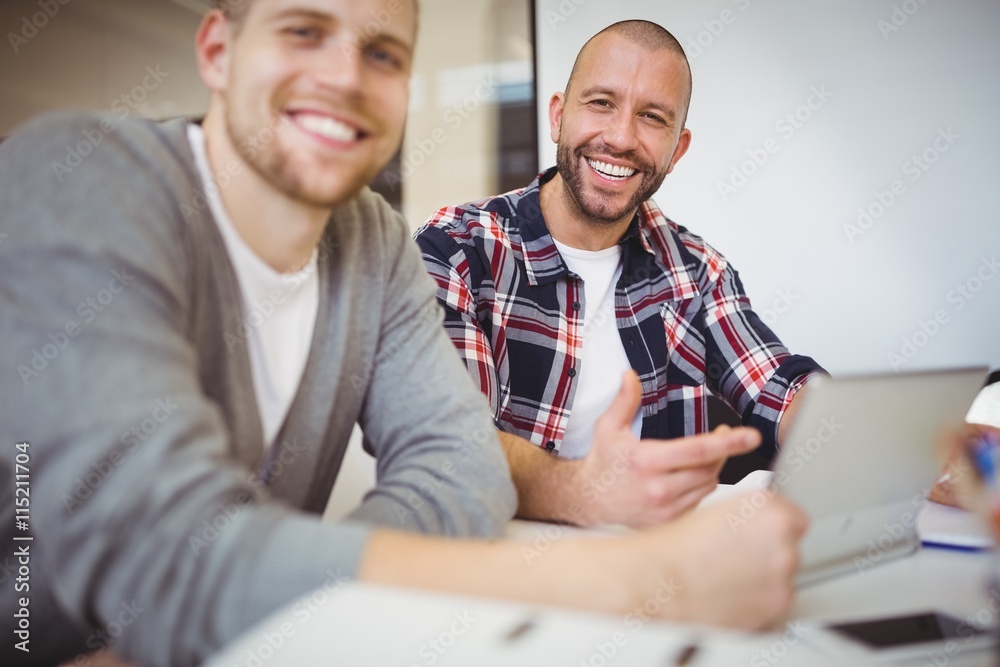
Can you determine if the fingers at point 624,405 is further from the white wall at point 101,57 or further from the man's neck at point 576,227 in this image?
the white wall at point 101,57

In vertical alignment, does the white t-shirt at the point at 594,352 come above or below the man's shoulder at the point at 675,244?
below

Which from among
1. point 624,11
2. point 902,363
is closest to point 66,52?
point 624,11

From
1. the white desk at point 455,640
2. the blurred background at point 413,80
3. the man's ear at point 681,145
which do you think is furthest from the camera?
the blurred background at point 413,80

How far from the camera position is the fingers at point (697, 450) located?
83cm

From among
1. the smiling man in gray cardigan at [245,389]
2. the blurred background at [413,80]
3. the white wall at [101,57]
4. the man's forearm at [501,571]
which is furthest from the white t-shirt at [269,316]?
the white wall at [101,57]

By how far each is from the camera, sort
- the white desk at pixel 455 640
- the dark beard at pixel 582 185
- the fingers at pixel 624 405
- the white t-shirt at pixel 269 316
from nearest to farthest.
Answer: the white desk at pixel 455 640, the white t-shirt at pixel 269 316, the fingers at pixel 624 405, the dark beard at pixel 582 185

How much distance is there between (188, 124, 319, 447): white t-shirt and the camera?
2.62 feet

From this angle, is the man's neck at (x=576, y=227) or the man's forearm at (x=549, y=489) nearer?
the man's forearm at (x=549, y=489)

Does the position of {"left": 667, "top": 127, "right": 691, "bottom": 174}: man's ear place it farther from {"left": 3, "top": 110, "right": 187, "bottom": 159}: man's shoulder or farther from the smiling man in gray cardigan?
{"left": 3, "top": 110, "right": 187, "bottom": 159}: man's shoulder

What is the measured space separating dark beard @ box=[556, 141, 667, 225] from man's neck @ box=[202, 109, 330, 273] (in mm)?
1021

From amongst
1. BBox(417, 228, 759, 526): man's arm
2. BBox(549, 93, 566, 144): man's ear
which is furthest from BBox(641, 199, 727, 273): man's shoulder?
BBox(417, 228, 759, 526): man's arm

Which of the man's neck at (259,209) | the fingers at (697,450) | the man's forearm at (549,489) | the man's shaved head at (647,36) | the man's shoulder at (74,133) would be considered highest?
the man's shaved head at (647,36)

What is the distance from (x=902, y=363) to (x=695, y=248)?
124 centimetres

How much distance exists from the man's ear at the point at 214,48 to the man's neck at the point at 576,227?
101cm
